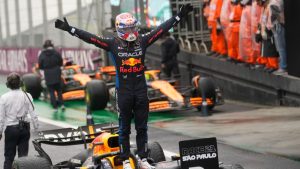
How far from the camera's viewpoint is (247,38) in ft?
69.7

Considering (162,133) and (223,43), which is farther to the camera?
(223,43)

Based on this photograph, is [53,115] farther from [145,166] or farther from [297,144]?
[145,166]

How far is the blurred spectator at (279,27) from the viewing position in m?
19.4

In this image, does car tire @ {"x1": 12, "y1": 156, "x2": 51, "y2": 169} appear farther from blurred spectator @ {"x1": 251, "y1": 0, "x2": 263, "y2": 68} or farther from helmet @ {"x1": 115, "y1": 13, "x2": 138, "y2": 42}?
blurred spectator @ {"x1": 251, "y1": 0, "x2": 263, "y2": 68}

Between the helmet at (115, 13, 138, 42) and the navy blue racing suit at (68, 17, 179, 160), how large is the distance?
0.11 m

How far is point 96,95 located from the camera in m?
20.3

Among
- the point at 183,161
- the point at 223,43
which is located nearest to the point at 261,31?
the point at 223,43

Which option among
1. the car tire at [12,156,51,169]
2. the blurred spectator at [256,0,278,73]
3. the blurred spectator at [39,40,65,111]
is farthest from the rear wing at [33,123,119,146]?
the blurred spectator at [39,40,65,111]

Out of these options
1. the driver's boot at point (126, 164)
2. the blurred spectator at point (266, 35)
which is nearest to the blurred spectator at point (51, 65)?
the blurred spectator at point (266, 35)

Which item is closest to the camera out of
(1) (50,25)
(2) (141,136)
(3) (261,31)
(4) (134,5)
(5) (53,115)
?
(2) (141,136)

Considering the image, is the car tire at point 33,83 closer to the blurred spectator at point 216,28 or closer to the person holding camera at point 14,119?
the blurred spectator at point 216,28

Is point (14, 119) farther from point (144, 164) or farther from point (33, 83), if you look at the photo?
point (33, 83)

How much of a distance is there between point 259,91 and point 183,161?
461 inches

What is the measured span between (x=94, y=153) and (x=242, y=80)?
1177 cm
